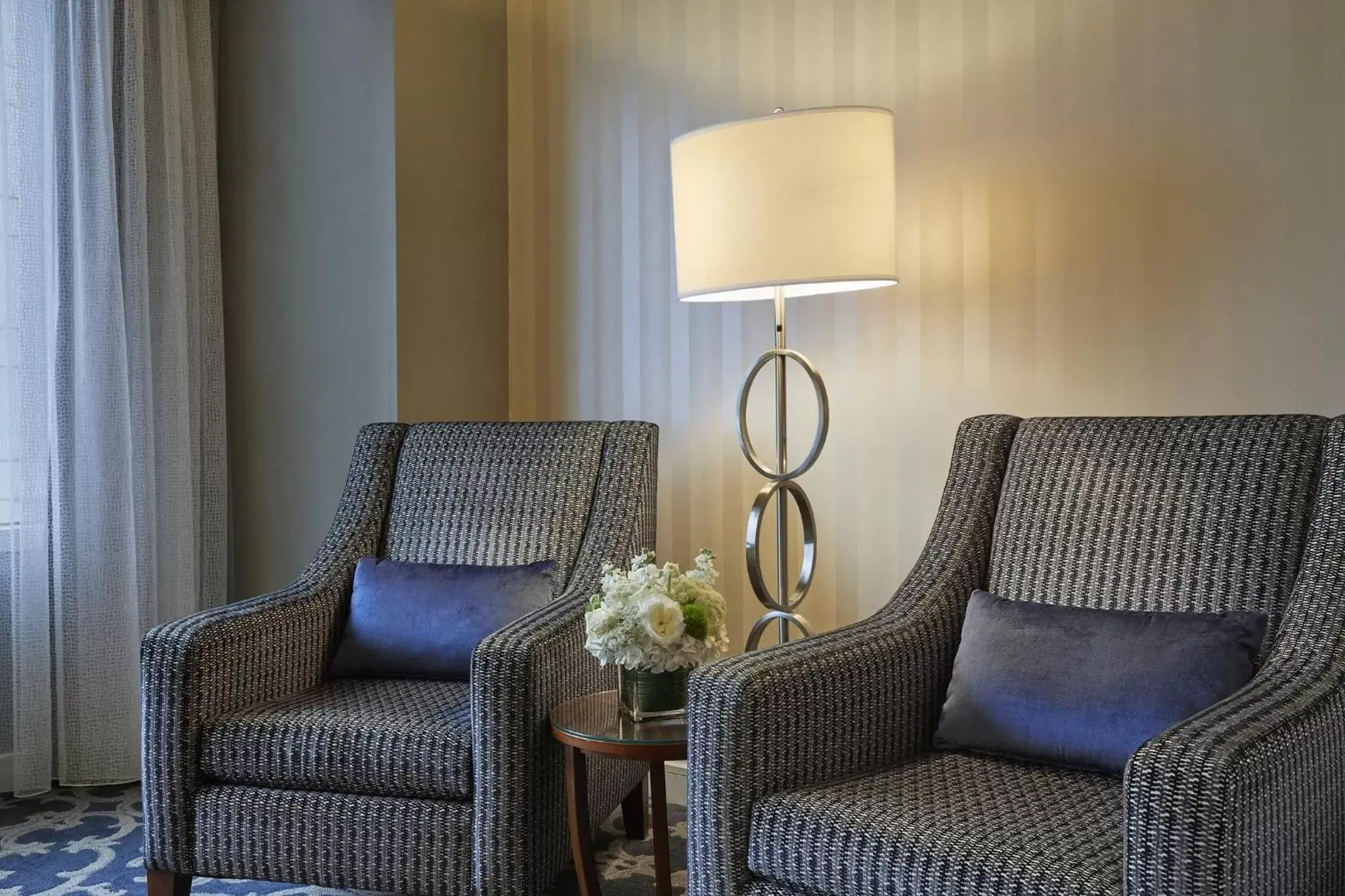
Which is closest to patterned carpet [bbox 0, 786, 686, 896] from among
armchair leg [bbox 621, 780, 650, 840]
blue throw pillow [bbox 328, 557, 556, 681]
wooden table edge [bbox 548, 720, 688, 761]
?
armchair leg [bbox 621, 780, 650, 840]

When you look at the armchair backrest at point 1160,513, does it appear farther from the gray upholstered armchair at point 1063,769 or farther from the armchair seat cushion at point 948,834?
the armchair seat cushion at point 948,834

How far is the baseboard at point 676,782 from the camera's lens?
315cm

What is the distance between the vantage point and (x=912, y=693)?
200 cm

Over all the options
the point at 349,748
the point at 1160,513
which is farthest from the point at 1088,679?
the point at 349,748

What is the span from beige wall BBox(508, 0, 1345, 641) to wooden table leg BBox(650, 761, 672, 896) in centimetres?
97

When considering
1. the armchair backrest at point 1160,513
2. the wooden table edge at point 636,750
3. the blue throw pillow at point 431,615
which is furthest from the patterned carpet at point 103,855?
the armchair backrest at point 1160,513

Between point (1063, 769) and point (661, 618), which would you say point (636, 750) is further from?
point (1063, 769)

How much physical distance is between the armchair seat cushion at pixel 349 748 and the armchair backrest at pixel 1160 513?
3.25 feet

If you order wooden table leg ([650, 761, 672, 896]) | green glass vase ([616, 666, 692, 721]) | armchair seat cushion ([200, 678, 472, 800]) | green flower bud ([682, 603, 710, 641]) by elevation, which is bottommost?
wooden table leg ([650, 761, 672, 896])

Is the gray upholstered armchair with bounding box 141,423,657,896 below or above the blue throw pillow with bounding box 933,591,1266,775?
below

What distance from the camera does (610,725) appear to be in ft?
6.79

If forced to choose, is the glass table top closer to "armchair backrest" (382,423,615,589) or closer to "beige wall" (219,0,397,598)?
"armchair backrest" (382,423,615,589)

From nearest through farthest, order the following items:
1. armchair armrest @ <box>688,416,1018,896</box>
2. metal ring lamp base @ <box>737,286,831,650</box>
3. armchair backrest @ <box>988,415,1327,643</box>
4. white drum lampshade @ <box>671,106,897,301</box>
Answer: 1. armchair armrest @ <box>688,416,1018,896</box>
2. armchair backrest @ <box>988,415,1327,643</box>
3. white drum lampshade @ <box>671,106,897,301</box>
4. metal ring lamp base @ <box>737,286,831,650</box>

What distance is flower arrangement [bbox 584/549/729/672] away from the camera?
2.06 m
